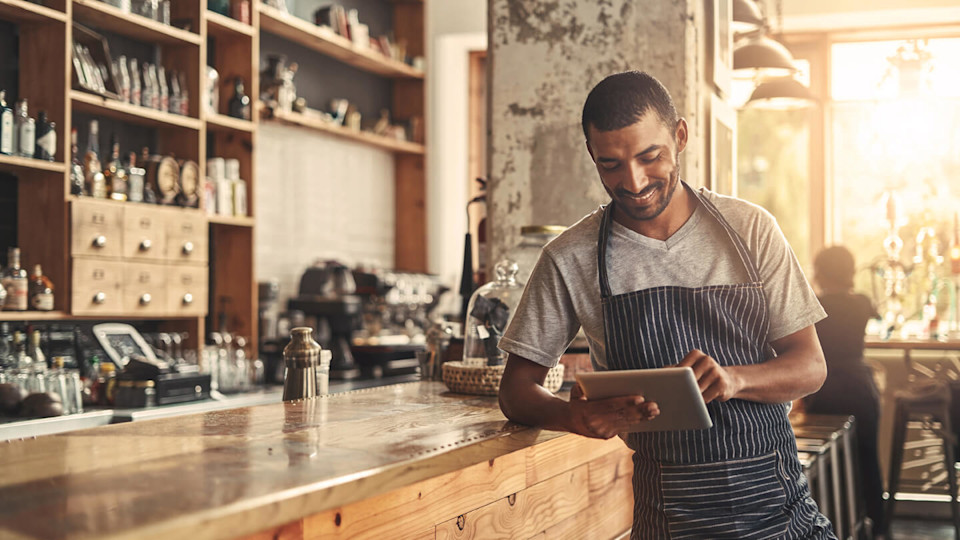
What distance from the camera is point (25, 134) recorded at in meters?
4.18

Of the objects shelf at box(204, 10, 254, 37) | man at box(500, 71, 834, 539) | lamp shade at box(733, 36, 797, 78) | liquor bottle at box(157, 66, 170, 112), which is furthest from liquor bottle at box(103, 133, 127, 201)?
man at box(500, 71, 834, 539)

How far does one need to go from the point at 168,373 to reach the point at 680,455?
121 inches

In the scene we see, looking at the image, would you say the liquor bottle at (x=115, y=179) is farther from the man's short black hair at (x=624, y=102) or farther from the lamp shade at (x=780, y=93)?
the man's short black hair at (x=624, y=102)

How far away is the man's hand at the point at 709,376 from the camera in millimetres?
1566

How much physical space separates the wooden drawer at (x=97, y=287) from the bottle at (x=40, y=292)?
0.31ft

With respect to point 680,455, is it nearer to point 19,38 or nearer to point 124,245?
point 124,245

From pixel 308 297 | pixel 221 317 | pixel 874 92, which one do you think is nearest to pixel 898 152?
pixel 874 92

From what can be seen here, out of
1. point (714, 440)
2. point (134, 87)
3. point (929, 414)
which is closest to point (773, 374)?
point (714, 440)

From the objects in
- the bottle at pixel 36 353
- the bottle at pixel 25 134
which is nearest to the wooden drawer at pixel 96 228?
the bottle at pixel 25 134

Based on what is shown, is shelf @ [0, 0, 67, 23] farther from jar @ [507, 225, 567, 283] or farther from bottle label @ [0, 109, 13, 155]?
jar @ [507, 225, 567, 283]

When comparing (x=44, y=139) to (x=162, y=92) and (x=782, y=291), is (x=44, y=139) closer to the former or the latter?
(x=162, y=92)

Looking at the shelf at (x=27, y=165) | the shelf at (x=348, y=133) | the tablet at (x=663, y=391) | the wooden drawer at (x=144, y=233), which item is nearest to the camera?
the tablet at (x=663, y=391)

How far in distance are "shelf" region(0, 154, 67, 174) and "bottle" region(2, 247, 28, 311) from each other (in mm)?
348

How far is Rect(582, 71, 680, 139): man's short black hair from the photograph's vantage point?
1.67m
